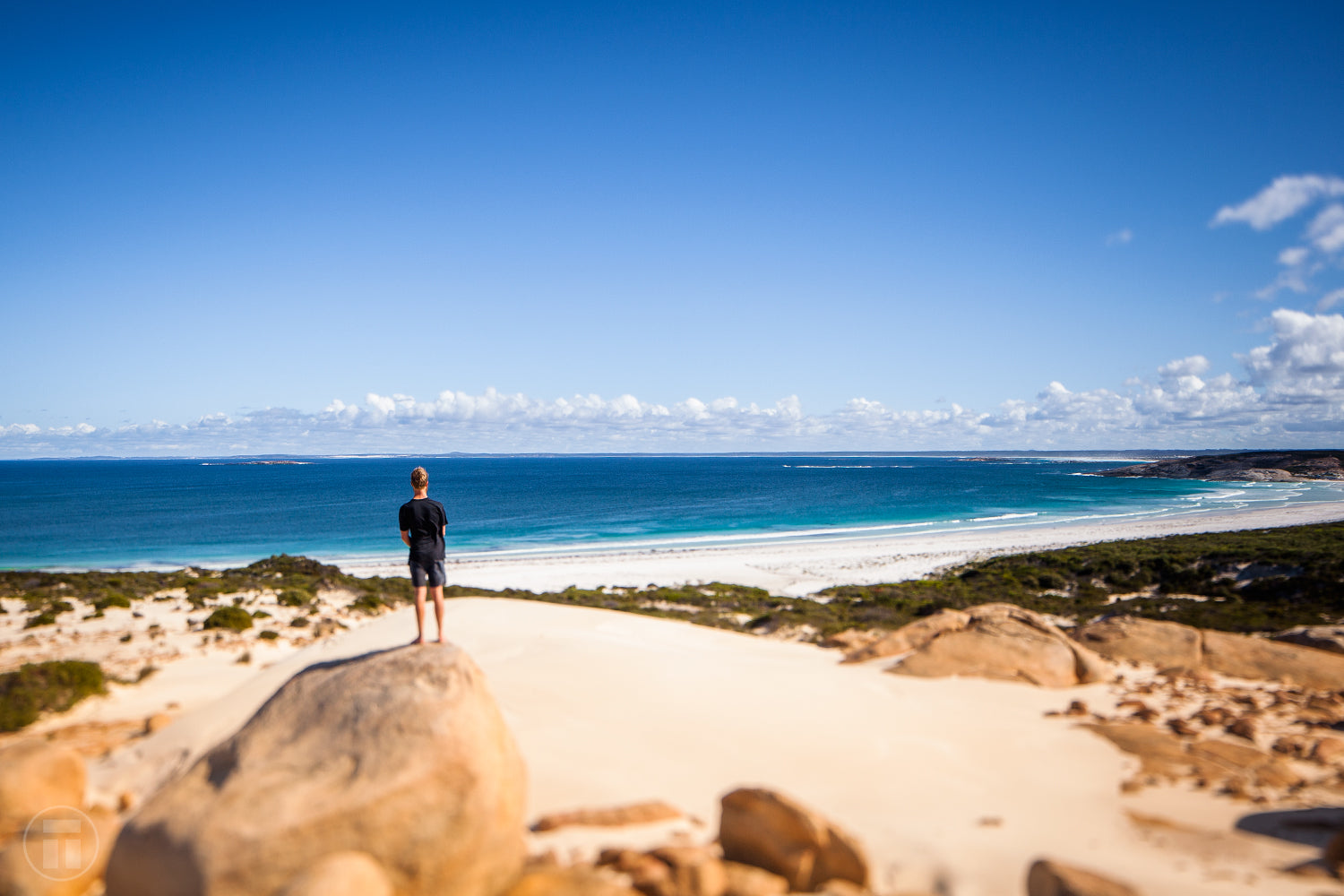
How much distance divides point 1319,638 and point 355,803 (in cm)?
1525

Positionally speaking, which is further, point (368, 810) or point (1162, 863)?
point (1162, 863)

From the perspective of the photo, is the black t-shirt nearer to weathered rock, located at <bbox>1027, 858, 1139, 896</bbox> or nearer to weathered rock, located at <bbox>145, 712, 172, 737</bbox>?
weathered rock, located at <bbox>145, 712, 172, 737</bbox>

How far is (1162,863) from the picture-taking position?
5309mm

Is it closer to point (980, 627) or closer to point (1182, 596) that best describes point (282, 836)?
point (980, 627)

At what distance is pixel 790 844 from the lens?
5.23 metres

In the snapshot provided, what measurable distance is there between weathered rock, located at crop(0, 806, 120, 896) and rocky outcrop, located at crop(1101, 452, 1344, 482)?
140m

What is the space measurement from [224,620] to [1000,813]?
1525cm

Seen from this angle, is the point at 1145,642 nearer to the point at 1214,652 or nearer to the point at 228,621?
the point at 1214,652

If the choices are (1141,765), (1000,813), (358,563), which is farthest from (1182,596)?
(358,563)

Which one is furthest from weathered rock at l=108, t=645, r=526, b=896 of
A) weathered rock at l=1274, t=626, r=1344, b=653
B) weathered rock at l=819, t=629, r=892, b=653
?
weathered rock at l=1274, t=626, r=1344, b=653

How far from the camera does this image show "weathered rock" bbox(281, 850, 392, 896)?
435 cm

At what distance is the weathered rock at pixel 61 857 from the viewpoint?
5.21 metres

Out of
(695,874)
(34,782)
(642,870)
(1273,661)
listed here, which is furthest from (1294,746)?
(34,782)

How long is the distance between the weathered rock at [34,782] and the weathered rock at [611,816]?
447 cm
